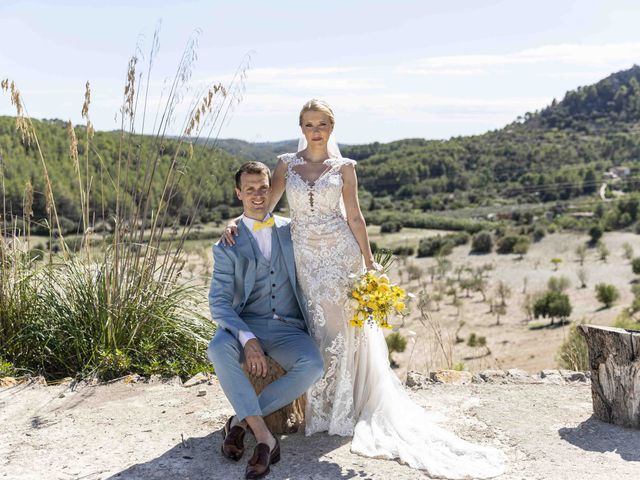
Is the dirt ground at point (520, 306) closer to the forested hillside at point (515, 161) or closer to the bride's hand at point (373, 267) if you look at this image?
the bride's hand at point (373, 267)

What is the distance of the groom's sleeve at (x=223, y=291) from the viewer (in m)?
→ 3.55

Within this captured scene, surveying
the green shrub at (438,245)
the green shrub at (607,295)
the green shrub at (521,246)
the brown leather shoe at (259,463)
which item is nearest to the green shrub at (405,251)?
the green shrub at (438,245)

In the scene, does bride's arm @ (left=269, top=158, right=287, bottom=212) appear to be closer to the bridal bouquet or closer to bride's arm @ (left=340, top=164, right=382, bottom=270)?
bride's arm @ (left=340, top=164, right=382, bottom=270)

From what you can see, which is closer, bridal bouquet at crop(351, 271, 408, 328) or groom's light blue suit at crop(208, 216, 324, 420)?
groom's light blue suit at crop(208, 216, 324, 420)

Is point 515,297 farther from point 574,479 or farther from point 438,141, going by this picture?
point 438,141

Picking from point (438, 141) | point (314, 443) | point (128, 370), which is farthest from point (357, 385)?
point (438, 141)

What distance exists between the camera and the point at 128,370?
4.82 meters

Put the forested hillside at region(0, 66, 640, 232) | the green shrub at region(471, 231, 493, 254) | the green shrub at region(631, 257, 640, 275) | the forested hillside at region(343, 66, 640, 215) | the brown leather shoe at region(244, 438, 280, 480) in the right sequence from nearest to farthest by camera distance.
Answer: the brown leather shoe at region(244, 438, 280, 480) < the green shrub at region(631, 257, 640, 275) < the green shrub at region(471, 231, 493, 254) < the forested hillside at region(0, 66, 640, 232) < the forested hillside at region(343, 66, 640, 215)

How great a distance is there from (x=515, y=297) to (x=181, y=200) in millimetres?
29625

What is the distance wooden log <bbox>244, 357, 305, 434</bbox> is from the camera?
12.2ft

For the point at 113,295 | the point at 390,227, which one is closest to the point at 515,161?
the point at 390,227

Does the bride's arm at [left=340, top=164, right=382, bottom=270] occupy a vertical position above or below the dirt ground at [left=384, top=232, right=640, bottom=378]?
above

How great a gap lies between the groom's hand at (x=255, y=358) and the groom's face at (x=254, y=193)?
733mm

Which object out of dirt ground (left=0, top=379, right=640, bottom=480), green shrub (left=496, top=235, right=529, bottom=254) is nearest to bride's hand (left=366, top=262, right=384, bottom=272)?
dirt ground (left=0, top=379, right=640, bottom=480)
